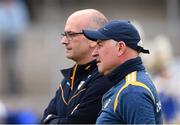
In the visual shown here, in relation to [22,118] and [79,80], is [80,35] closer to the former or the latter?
[79,80]

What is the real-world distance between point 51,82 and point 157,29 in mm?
2378

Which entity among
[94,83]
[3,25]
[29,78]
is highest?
[94,83]

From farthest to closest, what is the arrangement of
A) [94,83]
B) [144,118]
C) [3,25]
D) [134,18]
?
[134,18], [3,25], [94,83], [144,118]

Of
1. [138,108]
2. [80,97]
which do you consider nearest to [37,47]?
[80,97]

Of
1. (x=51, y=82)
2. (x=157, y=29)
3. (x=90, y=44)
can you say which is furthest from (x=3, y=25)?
(x=90, y=44)

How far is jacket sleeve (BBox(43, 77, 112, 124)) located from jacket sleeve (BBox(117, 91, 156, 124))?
2.75 feet

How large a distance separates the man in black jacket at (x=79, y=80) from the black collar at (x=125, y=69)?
0.58m

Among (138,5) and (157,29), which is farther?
(138,5)

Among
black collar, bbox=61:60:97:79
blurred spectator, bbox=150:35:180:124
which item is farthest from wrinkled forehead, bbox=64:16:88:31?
blurred spectator, bbox=150:35:180:124

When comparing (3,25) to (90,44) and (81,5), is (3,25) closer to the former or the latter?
(81,5)

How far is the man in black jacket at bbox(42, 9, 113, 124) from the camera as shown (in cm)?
639

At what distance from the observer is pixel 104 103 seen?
19.1ft

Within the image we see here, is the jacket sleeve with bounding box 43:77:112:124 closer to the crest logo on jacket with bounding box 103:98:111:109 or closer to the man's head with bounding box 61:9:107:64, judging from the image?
the man's head with bounding box 61:9:107:64

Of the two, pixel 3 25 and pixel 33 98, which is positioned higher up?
pixel 3 25
